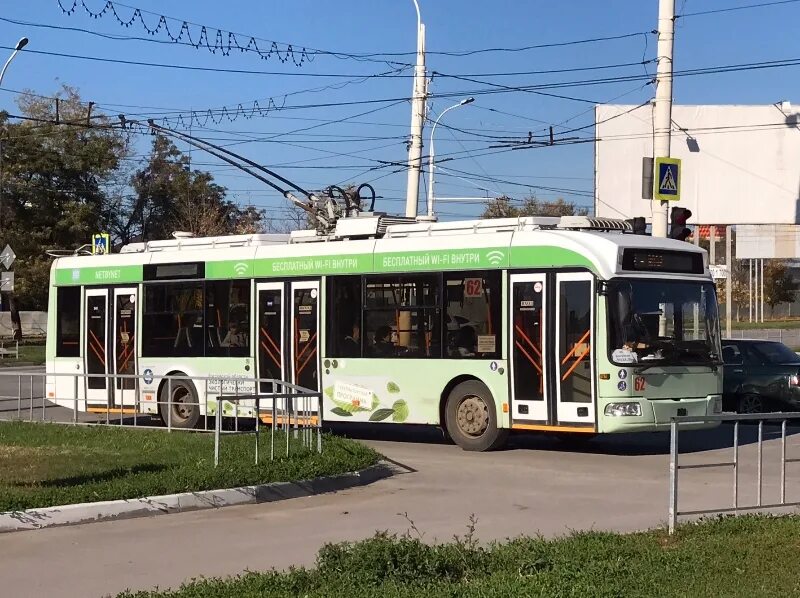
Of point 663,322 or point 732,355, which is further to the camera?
point 732,355

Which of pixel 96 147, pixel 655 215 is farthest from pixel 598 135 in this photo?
pixel 96 147

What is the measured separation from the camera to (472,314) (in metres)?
17.2

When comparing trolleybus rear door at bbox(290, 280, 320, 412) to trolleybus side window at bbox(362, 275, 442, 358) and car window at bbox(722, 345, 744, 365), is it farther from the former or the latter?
car window at bbox(722, 345, 744, 365)

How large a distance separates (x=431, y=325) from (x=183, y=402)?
533cm

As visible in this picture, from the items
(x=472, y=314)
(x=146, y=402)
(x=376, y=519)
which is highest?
(x=472, y=314)

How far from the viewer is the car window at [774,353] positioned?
22.0 metres

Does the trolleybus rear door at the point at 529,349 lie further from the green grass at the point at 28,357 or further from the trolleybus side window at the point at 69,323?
the green grass at the point at 28,357

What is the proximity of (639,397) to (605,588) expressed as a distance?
8.66 meters

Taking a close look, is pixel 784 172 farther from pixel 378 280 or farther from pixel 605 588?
pixel 605 588

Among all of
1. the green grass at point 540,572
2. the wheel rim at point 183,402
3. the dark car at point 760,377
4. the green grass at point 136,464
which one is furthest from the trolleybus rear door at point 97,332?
the green grass at point 540,572

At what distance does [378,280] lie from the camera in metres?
18.4

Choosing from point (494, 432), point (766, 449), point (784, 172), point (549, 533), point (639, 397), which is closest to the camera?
point (549, 533)

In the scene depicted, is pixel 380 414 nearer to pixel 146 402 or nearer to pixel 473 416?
pixel 473 416

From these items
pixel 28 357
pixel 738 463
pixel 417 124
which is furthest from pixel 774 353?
pixel 28 357
